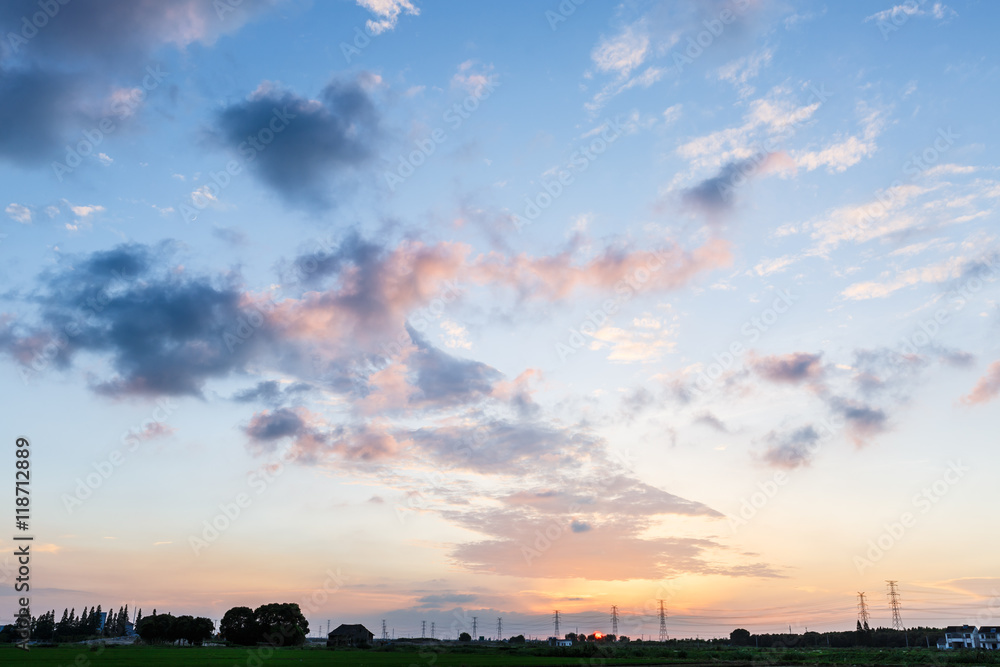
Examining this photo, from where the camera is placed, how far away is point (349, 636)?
175250 mm

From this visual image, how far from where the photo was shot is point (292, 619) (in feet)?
476

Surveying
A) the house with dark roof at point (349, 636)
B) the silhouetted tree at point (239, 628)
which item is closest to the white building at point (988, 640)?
the house with dark roof at point (349, 636)

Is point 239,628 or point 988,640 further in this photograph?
point 988,640

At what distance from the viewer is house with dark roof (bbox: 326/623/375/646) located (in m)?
166

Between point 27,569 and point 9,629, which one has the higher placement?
point 27,569

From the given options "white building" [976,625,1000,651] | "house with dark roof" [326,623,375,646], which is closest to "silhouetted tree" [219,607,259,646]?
"house with dark roof" [326,623,375,646]

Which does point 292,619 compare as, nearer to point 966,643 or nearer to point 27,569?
point 27,569

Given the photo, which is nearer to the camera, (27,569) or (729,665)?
(27,569)

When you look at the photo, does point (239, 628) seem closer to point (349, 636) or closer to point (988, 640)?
point (349, 636)

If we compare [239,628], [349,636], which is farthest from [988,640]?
[239,628]

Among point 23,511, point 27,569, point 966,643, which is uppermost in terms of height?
point 23,511

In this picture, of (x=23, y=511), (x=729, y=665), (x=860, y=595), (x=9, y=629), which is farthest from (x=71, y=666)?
(x=860, y=595)

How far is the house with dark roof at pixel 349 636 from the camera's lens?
166 meters

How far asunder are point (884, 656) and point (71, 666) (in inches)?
4627
